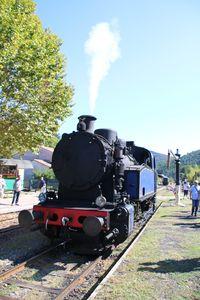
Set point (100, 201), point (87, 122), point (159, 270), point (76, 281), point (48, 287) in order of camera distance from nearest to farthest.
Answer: point (48, 287) → point (76, 281) → point (159, 270) → point (100, 201) → point (87, 122)

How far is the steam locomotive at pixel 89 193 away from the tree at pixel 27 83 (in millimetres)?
4449

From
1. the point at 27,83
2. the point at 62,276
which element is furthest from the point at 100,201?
the point at 27,83

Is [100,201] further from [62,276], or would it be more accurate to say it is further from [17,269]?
[17,269]

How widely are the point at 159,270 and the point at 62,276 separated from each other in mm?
1926

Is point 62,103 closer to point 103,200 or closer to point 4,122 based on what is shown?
point 4,122

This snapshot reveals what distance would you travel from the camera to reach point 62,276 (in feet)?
23.6

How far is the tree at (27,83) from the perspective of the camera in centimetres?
1288

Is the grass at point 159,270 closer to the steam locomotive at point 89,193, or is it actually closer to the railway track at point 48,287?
the railway track at point 48,287

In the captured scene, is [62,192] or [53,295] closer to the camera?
[53,295]

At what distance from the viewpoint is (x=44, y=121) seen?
1484cm

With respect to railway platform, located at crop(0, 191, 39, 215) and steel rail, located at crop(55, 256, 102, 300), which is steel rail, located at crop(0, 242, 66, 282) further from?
railway platform, located at crop(0, 191, 39, 215)

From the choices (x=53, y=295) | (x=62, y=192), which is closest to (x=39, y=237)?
(x=62, y=192)

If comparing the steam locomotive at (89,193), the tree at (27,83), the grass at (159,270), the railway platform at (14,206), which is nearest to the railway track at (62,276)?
the grass at (159,270)

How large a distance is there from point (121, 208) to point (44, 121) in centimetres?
716
